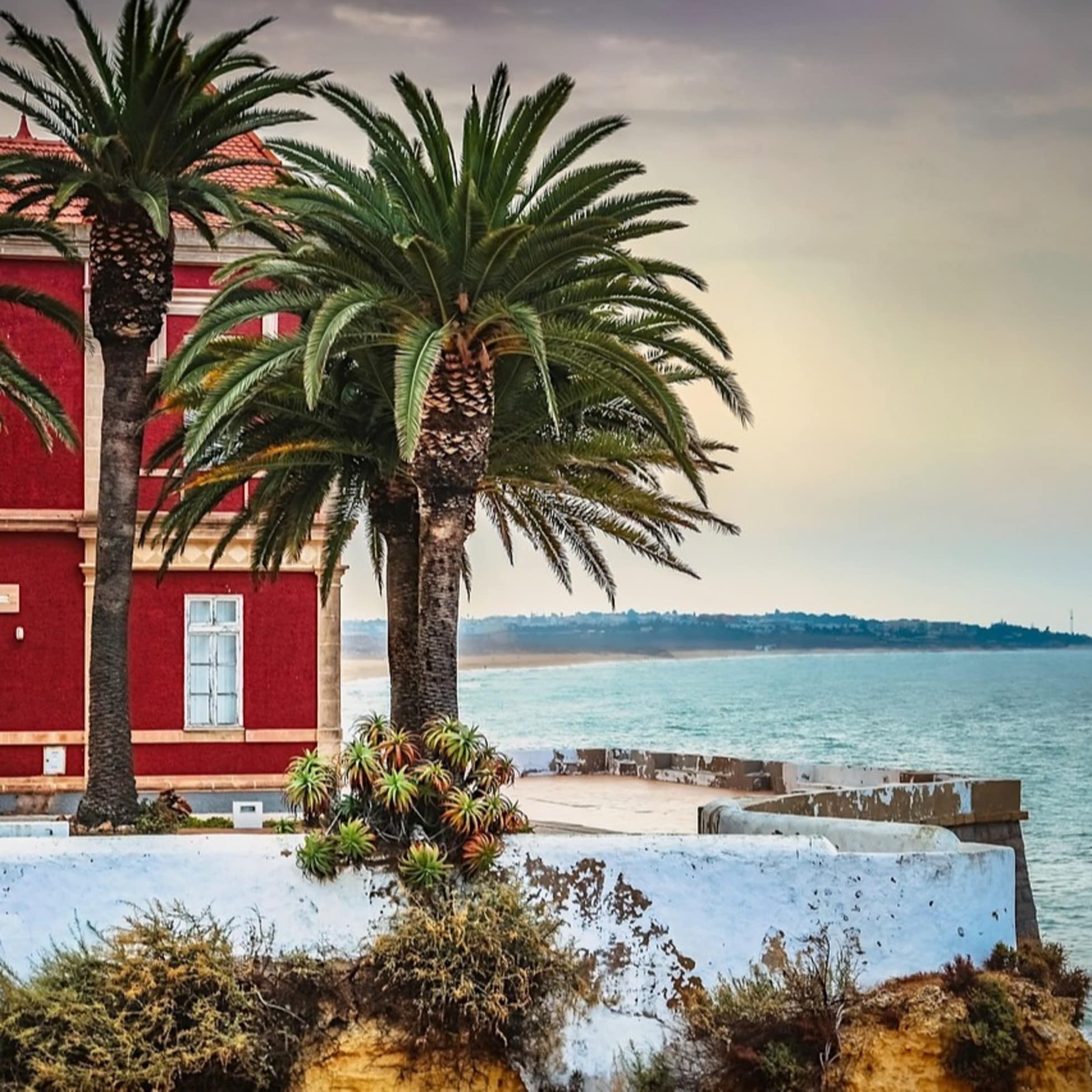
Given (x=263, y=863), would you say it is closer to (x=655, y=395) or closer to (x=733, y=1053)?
(x=733, y=1053)

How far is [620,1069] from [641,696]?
154 meters

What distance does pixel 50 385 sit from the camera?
93.3ft

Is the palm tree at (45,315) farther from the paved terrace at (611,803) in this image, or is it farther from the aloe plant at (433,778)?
the aloe plant at (433,778)

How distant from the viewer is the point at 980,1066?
1588cm

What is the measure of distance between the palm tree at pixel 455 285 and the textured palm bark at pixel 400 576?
2.35 metres

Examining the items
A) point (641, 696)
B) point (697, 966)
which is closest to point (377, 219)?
point (697, 966)

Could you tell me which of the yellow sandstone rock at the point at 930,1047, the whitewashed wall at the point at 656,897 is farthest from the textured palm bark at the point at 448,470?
the yellow sandstone rock at the point at 930,1047

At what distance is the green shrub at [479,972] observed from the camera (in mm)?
15953

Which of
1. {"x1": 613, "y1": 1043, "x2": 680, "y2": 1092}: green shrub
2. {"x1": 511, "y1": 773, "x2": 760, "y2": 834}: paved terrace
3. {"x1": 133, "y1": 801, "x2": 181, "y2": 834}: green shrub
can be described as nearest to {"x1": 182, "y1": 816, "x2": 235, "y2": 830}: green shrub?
{"x1": 133, "y1": 801, "x2": 181, "y2": 834}: green shrub

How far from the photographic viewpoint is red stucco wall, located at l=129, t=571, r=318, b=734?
93.3 ft

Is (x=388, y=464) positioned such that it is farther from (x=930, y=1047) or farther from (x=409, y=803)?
(x=930, y=1047)

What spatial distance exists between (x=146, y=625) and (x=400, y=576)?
7.84 metres

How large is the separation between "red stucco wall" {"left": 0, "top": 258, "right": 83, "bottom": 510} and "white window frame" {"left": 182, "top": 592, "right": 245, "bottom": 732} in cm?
235

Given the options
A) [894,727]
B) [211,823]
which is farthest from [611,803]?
[894,727]
